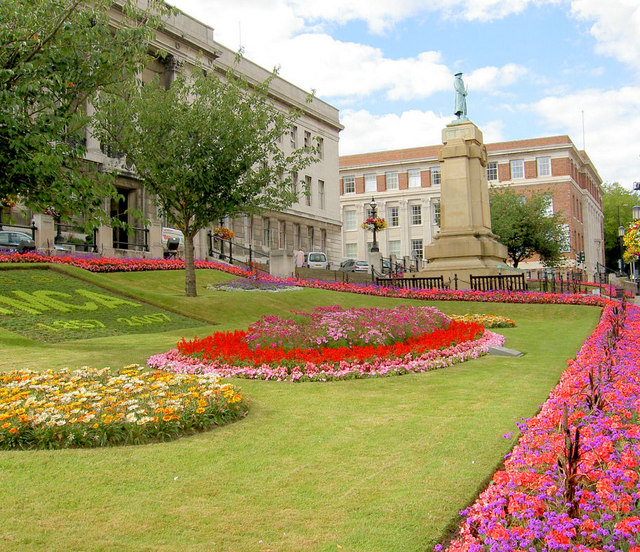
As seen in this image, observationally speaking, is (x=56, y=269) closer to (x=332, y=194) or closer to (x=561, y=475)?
(x=561, y=475)

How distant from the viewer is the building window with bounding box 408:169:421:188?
78.6 meters

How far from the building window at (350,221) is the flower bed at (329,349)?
224ft

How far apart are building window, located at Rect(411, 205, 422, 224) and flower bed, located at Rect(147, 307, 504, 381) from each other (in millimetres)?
67446

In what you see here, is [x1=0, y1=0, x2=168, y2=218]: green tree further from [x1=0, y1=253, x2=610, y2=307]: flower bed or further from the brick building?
the brick building

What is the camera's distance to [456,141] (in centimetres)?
2688

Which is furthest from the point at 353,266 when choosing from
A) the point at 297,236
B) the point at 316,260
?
the point at 297,236

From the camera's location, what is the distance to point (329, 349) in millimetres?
9789

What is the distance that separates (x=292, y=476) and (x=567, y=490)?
6.69 feet

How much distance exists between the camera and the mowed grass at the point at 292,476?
145 inches

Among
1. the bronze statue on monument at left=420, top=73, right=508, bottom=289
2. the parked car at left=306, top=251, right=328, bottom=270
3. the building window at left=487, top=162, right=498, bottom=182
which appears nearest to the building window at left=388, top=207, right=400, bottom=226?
the building window at left=487, top=162, right=498, bottom=182

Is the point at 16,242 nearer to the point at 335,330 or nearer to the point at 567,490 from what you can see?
the point at 335,330

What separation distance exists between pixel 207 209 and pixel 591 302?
13.9 m

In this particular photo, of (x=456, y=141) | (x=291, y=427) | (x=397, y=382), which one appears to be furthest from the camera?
(x=456, y=141)

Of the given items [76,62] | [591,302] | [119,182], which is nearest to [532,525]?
[76,62]
